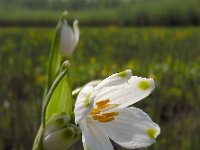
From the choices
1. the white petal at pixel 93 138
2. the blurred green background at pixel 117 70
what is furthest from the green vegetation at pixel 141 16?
the white petal at pixel 93 138

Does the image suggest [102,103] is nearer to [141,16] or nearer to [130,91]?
[130,91]

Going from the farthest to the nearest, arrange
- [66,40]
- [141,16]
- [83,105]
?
[141,16]
[66,40]
[83,105]

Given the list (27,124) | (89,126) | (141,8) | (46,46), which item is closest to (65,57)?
(89,126)

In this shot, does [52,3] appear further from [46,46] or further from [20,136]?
[20,136]

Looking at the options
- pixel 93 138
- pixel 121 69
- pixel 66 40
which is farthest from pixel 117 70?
pixel 93 138

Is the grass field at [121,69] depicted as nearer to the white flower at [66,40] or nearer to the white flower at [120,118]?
the white flower at [66,40]

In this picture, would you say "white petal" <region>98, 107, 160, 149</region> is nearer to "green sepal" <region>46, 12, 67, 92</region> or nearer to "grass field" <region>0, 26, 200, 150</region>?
"green sepal" <region>46, 12, 67, 92</region>
